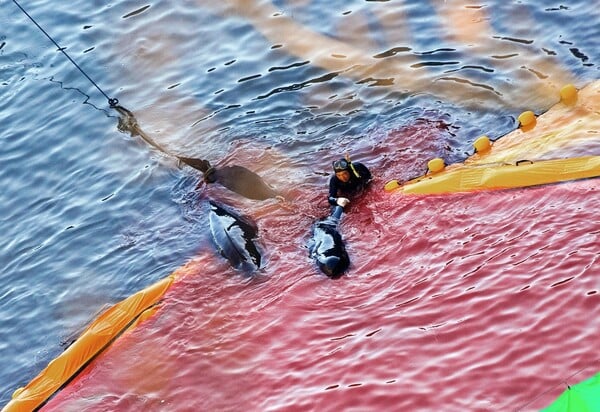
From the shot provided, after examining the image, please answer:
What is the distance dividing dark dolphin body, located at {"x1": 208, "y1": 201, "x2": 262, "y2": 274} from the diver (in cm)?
130

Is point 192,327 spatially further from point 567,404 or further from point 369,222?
point 567,404

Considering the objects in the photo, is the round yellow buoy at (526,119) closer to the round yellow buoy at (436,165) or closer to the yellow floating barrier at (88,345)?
the round yellow buoy at (436,165)

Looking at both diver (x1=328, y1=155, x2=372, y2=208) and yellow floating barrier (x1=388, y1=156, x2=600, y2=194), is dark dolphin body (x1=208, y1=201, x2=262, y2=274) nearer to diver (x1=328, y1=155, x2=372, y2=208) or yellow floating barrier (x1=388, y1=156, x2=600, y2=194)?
diver (x1=328, y1=155, x2=372, y2=208)

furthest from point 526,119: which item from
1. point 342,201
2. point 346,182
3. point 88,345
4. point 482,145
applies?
point 88,345

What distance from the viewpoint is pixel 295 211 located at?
1150 centimetres

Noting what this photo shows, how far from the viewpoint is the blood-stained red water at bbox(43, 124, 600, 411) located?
7.87 meters

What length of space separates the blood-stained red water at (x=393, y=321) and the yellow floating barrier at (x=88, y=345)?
0.14m

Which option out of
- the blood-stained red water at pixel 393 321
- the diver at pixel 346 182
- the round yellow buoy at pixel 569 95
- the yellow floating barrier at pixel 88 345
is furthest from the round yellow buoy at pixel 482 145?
the yellow floating barrier at pixel 88 345

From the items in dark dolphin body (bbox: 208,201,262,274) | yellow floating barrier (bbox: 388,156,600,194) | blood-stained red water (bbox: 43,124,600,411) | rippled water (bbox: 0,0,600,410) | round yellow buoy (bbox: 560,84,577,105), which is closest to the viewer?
blood-stained red water (bbox: 43,124,600,411)

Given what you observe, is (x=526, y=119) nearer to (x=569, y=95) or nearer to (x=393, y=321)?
(x=569, y=95)

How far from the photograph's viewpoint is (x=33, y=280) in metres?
11.9

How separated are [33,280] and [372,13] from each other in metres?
8.35

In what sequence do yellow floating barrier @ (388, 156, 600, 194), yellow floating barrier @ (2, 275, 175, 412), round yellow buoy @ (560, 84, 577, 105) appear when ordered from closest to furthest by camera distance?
yellow floating barrier @ (2, 275, 175, 412) < yellow floating barrier @ (388, 156, 600, 194) < round yellow buoy @ (560, 84, 577, 105)

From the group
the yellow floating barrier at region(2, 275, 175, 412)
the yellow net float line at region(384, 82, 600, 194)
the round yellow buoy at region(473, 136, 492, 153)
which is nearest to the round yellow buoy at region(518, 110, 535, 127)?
the yellow net float line at region(384, 82, 600, 194)
